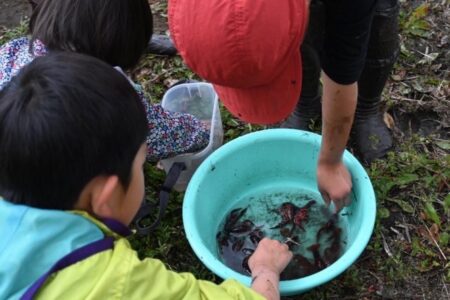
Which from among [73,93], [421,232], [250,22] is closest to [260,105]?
[250,22]

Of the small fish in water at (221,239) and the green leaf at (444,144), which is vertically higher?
the green leaf at (444,144)

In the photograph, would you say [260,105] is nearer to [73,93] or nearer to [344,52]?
[344,52]

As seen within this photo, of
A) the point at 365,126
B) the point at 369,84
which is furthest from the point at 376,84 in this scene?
the point at 365,126

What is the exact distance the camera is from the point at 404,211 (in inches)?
88.9

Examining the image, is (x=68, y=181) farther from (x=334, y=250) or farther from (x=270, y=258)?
(x=334, y=250)

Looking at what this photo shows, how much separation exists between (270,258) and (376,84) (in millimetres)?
873

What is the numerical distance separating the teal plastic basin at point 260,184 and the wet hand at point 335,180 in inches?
1.6

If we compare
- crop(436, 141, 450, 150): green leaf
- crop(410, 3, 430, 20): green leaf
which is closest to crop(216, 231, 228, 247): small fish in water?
crop(436, 141, 450, 150): green leaf

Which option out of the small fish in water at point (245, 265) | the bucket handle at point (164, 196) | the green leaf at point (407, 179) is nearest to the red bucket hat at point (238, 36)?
the bucket handle at point (164, 196)

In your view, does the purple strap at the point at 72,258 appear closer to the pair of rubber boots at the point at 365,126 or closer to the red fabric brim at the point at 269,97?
the red fabric brim at the point at 269,97

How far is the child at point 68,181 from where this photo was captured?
1.17 metres

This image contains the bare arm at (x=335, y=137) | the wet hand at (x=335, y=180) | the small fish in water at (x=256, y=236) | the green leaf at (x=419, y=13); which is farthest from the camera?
the green leaf at (x=419, y=13)

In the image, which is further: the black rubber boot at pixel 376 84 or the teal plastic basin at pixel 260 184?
the black rubber boot at pixel 376 84

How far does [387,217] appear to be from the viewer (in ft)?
7.38
